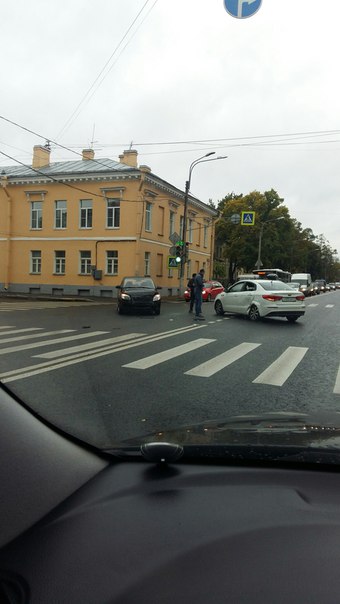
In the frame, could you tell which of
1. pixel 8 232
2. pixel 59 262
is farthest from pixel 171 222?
pixel 8 232

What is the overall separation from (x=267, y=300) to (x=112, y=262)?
18.0 metres

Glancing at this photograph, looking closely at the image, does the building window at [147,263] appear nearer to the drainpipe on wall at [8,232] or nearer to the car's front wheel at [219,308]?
the drainpipe on wall at [8,232]

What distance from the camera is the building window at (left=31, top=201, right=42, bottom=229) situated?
33125 mm

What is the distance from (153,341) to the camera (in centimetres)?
1010

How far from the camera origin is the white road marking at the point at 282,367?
6324 mm

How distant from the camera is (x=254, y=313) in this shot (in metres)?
15.3

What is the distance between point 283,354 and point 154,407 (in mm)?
4489

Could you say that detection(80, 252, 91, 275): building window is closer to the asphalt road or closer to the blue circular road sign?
the asphalt road

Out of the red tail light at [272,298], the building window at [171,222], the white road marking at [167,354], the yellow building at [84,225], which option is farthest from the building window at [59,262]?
the white road marking at [167,354]

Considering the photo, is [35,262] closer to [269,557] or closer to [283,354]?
[283,354]

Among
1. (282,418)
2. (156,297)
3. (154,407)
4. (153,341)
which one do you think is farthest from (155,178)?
(282,418)

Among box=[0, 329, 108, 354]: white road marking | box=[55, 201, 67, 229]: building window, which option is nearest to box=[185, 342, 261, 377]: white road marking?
box=[0, 329, 108, 354]: white road marking

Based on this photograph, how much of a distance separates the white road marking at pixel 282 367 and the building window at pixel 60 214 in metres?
26.0

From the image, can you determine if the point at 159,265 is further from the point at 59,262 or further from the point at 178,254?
the point at 178,254
